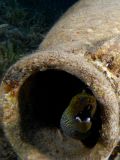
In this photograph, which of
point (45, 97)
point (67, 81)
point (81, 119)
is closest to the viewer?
point (81, 119)

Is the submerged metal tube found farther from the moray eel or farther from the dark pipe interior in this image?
the moray eel

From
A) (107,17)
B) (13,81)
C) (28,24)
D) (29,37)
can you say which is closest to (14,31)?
(29,37)

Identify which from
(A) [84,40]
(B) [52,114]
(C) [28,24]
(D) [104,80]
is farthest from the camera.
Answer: (C) [28,24]

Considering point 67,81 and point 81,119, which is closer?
point 81,119

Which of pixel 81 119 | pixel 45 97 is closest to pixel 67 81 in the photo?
pixel 45 97

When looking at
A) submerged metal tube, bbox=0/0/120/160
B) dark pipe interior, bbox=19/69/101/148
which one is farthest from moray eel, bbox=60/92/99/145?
dark pipe interior, bbox=19/69/101/148

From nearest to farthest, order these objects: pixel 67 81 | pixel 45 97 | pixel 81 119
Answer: pixel 81 119 < pixel 45 97 < pixel 67 81

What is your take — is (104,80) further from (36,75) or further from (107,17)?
(107,17)

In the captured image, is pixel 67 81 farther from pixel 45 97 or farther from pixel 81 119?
pixel 81 119
